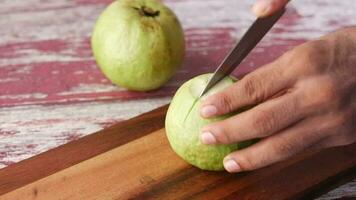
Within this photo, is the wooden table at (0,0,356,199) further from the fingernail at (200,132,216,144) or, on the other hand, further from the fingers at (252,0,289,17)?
the fingers at (252,0,289,17)

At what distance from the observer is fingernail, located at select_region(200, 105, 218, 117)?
0.99 meters

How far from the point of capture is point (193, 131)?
1.06 metres

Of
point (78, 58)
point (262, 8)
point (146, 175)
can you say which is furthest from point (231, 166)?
point (78, 58)

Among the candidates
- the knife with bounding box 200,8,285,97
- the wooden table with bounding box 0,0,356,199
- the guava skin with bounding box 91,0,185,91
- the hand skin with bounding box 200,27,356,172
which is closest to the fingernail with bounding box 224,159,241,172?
the hand skin with bounding box 200,27,356,172

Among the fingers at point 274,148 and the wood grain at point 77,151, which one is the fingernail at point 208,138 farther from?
the wood grain at point 77,151

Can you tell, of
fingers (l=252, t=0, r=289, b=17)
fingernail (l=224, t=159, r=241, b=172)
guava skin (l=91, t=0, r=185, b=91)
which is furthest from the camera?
guava skin (l=91, t=0, r=185, b=91)

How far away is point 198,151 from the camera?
42.0 inches

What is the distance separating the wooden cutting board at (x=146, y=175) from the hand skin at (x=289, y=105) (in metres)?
0.08

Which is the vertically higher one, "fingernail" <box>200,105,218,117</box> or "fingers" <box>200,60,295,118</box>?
"fingers" <box>200,60,295,118</box>

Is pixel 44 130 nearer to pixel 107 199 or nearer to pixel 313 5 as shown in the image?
pixel 107 199

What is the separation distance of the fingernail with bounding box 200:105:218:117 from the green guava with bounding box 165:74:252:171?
5cm

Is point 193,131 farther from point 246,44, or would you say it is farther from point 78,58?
point 78,58

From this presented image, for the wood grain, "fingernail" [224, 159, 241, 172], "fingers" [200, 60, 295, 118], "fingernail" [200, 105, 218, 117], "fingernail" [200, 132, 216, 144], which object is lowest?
the wood grain

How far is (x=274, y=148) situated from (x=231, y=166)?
0.08 m
